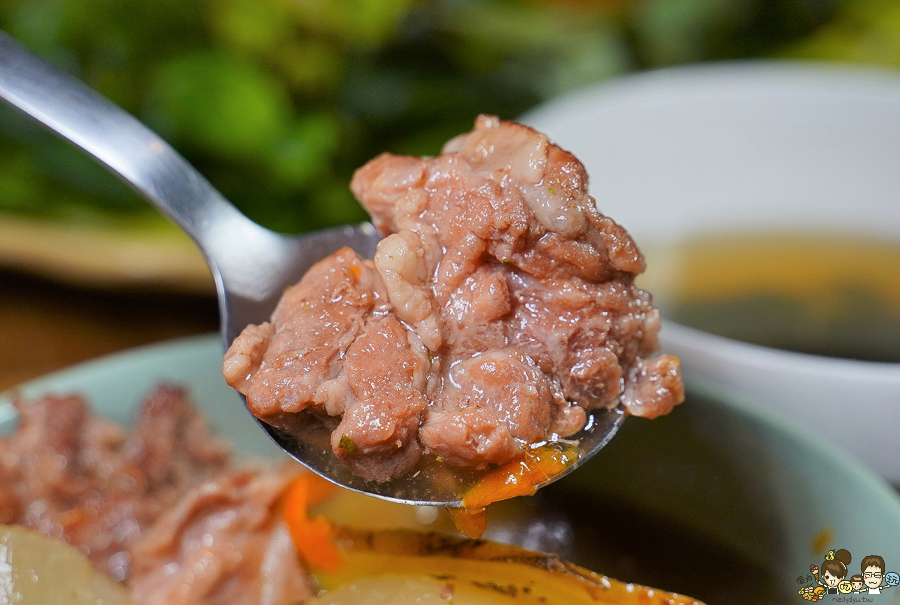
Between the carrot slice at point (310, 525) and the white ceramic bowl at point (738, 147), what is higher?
the white ceramic bowl at point (738, 147)

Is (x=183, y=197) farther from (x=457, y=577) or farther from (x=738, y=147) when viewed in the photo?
(x=738, y=147)

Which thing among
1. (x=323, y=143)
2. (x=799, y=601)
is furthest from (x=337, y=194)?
(x=799, y=601)

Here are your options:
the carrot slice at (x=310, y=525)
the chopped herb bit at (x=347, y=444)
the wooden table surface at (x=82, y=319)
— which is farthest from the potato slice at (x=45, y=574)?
the wooden table surface at (x=82, y=319)

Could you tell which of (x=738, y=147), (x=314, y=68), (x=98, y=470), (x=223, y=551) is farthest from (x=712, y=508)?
(x=314, y=68)

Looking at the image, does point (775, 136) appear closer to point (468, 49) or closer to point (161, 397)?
point (468, 49)

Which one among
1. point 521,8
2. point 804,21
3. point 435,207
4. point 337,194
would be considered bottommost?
point 435,207

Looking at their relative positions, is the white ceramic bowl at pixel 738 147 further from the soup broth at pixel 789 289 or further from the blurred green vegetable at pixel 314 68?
the blurred green vegetable at pixel 314 68

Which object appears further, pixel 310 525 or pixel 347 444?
pixel 310 525
